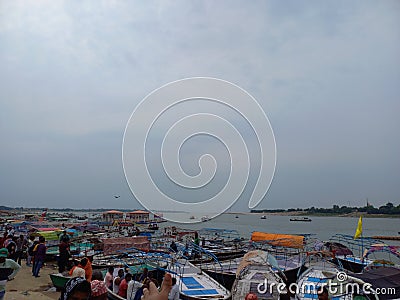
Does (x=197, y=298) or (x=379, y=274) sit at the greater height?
(x=379, y=274)

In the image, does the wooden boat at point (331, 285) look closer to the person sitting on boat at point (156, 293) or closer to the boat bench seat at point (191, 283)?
the boat bench seat at point (191, 283)

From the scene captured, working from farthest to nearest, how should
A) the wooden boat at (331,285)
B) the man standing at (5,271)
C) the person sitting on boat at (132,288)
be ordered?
1. the person sitting on boat at (132,288)
2. the wooden boat at (331,285)
3. the man standing at (5,271)

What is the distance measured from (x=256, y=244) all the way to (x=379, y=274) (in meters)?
10.2

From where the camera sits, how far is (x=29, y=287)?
1134cm

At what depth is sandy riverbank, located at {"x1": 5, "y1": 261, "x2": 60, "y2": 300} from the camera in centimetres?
968

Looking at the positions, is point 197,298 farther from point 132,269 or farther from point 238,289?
point 132,269

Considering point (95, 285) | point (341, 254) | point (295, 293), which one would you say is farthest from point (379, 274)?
point (341, 254)

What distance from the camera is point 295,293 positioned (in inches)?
383

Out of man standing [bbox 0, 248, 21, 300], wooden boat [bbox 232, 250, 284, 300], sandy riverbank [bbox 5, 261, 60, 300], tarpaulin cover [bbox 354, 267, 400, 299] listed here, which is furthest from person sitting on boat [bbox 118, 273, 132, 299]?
tarpaulin cover [bbox 354, 267, 400, 299]

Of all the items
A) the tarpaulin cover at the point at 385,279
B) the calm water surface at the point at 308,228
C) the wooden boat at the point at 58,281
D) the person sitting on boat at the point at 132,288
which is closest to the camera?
the tarpaulin cover at the point at 385,279

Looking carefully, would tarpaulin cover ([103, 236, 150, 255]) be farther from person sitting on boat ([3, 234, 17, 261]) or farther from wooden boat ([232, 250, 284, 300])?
wooden boat ([232, 250, 284, 300])

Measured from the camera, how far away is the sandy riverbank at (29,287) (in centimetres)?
968

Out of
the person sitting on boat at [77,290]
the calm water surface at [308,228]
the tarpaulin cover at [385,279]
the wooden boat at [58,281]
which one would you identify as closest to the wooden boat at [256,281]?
the tarpaulin cover at [385,279]

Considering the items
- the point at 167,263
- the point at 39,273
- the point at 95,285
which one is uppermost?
the point at 95,285
